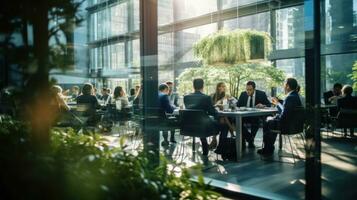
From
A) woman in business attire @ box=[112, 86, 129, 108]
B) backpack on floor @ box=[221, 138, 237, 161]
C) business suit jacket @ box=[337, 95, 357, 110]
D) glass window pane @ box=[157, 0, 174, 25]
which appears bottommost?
backpack on floor @ box=[221, 138, 237, 161]

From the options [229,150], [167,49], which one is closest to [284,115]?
[229,150]

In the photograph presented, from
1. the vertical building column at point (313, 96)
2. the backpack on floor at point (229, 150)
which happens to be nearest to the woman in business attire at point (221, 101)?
the backpack on floor at point (229, 150)

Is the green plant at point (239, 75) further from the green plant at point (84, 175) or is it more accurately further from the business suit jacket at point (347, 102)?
the green plant at point (84, 175)

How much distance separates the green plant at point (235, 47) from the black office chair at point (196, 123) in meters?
1.30

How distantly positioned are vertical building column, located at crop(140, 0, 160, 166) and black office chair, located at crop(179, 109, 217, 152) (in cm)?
100

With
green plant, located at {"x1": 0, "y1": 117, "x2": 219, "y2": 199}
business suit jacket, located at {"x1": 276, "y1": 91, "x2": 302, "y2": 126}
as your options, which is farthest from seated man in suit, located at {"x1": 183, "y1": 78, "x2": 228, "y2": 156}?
green plant, located at {"x1": 0, "y1": 117, "x2": 219, "y2": 199}

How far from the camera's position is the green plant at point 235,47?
5.87m

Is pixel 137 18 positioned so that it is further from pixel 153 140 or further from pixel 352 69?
pixel 352 69

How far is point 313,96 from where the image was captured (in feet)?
9.70

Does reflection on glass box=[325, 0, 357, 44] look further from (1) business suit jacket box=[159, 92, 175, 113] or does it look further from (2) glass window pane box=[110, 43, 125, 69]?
(2) glass window pane box=[110, 43, 125, 69]

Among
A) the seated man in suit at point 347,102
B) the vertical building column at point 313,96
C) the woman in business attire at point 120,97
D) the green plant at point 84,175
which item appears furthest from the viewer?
the seated man in suit at point 347,102

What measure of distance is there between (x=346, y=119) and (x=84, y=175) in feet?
21.0

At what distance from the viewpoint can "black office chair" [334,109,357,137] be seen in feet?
21.5

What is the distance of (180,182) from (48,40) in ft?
3.21
